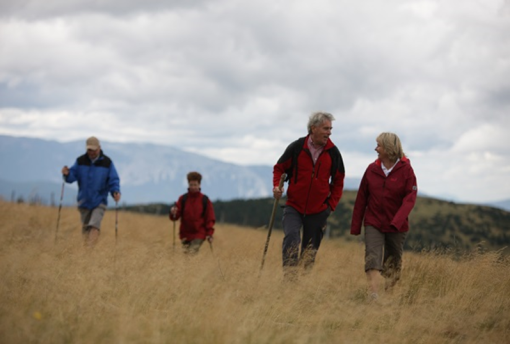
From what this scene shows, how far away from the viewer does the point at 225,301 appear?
6.24 meters

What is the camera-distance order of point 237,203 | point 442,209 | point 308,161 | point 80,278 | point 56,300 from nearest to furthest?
point 56,300 → point 80,278 → point 308,161 → point 442,209 → point 237,203

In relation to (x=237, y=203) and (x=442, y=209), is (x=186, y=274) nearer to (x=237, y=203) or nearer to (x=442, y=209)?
(x=442, y=209)

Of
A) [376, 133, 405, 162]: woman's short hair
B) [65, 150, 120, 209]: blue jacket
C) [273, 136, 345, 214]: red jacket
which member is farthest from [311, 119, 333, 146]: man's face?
[65, 150, 120, 209]: blue jacket

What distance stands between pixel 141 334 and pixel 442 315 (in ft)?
11.4

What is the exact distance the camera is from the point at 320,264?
32.9ft

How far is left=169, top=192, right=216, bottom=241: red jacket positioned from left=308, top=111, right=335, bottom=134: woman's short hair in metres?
3.64

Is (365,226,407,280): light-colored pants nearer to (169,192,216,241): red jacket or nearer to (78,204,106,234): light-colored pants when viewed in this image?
(169,192,216,241): red jacket

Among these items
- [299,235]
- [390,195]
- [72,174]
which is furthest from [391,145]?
[72,174]

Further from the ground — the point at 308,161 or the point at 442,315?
the point at 308,161

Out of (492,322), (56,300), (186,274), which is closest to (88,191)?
(186,274)

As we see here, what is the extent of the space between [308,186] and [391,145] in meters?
1.25

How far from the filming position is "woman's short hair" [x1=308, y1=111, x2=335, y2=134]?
8125mm

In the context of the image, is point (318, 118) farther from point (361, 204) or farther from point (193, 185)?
point (193, 185)

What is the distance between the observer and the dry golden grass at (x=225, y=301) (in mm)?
5301
